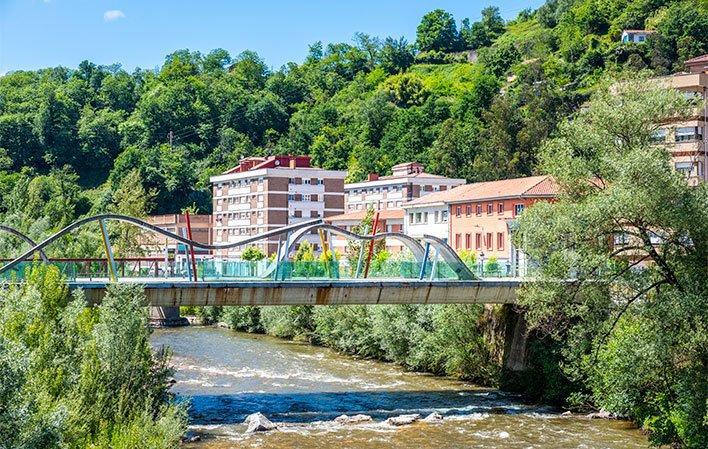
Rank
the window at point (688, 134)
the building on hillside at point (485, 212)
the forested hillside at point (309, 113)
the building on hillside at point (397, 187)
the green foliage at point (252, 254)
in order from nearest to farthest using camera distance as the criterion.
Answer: the window at point (688, 134) < the building on hillside at point (485, 212) < the green foliage at point (252, 254) < the building on hillside at point (397, 187) < the forested hillside at point (309, 113)

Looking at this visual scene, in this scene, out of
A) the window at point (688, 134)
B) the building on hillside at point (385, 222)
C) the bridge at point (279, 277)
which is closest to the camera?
the bridge at point (279, 277)

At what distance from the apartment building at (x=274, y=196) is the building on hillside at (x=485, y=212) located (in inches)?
1083

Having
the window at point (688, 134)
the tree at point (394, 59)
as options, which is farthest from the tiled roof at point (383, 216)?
the tree at point (394, 59)

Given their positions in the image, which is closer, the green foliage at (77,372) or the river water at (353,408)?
the green foliage at (77,372)

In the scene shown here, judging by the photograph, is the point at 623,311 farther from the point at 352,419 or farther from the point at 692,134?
the point at 692,134

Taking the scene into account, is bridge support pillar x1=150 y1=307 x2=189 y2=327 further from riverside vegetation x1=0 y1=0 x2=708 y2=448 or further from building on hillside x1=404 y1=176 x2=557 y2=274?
building on hillside x1=404 y1=176 x2=557 y2=274

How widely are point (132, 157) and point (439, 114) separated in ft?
A: 135

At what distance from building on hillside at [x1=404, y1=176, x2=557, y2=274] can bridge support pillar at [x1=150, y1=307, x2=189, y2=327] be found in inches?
835

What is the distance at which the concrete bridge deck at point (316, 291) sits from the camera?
41375 mm

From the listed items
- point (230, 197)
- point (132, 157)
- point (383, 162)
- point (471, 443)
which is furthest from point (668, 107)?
point (132, 157)

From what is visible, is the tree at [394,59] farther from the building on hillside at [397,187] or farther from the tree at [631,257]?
the tree at [631,257]

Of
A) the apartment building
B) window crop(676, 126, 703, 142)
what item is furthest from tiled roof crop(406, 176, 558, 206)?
the apartment building

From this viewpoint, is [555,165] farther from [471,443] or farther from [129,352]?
[129,352]

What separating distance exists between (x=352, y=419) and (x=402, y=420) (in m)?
1.87
